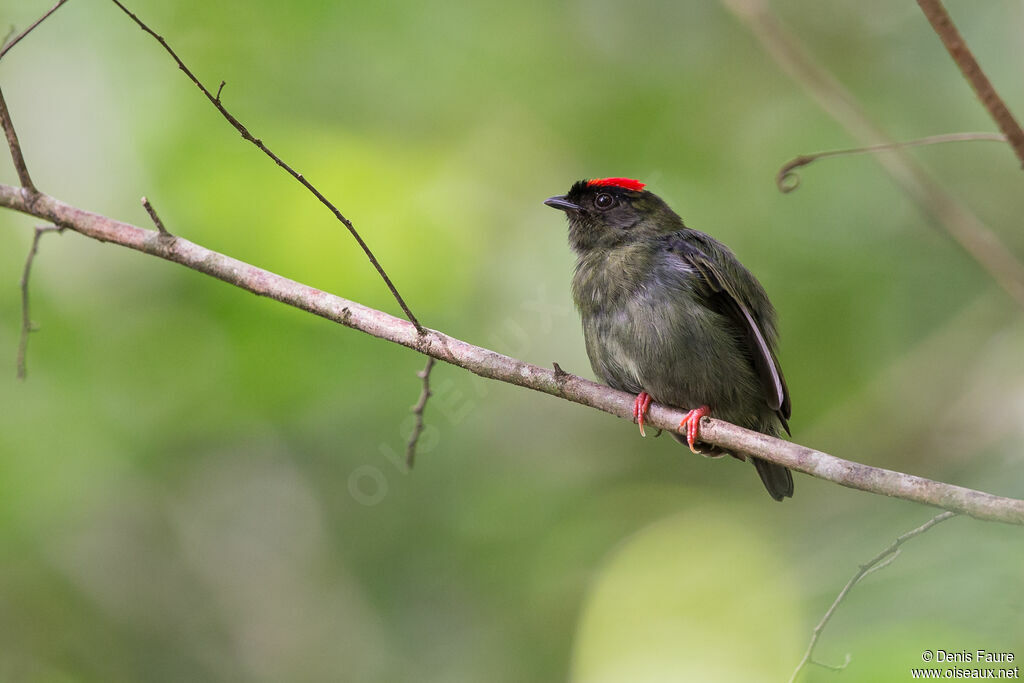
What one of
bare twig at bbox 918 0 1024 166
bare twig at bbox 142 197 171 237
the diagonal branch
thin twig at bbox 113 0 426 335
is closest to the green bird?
the diagonal branch

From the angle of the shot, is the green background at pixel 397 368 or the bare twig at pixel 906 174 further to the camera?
the green background at pixel 397 368

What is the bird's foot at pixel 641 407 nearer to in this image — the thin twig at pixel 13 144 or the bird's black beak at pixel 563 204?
the bird's black beak at pixel 563 204

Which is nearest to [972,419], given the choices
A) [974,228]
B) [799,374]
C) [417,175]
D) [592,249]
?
[799,374]

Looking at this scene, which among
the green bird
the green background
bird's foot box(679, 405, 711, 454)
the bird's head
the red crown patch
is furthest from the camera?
the green background

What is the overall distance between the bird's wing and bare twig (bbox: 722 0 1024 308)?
3.10 feet

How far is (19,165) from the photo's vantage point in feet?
10.6

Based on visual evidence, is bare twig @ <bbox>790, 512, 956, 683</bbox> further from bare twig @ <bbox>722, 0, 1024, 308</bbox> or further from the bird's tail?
the bird's tail

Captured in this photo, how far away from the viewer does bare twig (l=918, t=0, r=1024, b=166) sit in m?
1.73

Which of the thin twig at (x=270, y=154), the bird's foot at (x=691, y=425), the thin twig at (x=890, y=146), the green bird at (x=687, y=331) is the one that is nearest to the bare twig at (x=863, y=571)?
the bird's foot at (x=691, y=425)

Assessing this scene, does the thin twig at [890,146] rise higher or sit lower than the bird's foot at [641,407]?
higher

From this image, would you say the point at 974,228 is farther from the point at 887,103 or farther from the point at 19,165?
the point at 887,103

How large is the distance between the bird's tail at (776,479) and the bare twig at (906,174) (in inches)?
57.7

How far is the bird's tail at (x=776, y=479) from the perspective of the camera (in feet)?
13.9

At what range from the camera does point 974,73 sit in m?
1.79
